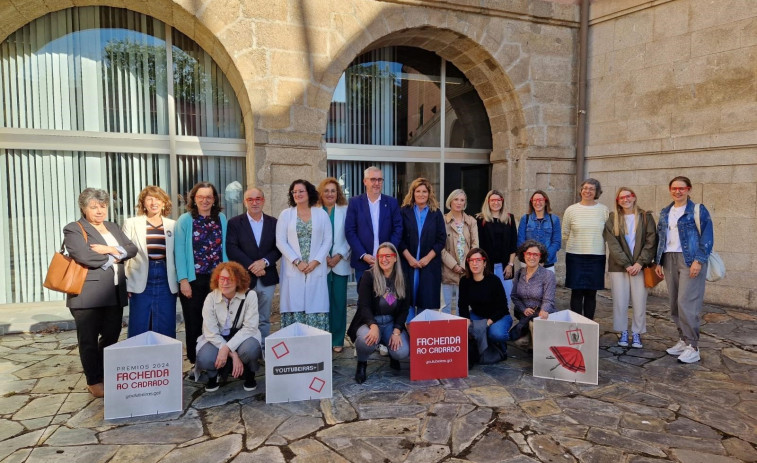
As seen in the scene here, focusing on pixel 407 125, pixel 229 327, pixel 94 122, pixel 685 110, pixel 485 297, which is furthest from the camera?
pixel 407 125

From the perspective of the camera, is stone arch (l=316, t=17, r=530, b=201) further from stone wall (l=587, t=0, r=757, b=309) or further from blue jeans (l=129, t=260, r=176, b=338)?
blue jeans (l=129, t=260, r=176, b=338)

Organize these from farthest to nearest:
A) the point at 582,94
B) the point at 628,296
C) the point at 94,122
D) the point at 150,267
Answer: the point at 582,94, the point at 94,122, the point at 628,296, the point at 150,267

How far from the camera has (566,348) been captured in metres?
4.04

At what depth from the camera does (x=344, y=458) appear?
2906 mm

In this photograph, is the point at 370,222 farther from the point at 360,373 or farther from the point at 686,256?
the point at 686,256

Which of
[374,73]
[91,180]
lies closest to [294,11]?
[374,73]

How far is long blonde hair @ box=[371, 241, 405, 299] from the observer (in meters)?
4.17

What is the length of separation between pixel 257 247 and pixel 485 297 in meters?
2.09

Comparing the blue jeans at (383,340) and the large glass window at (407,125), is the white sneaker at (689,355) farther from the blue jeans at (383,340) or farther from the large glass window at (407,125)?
the large glass window at (407,125)

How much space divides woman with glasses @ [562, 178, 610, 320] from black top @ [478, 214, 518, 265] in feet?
2.05

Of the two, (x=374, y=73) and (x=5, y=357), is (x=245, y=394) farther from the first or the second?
(x=374, y=73)

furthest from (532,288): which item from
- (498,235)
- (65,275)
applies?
(65,275)

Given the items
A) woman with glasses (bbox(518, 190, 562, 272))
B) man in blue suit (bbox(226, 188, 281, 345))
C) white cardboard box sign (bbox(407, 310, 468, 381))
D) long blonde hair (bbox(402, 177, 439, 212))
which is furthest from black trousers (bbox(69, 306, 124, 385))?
woman with glasses (bbox(518, 190, 562, 272))

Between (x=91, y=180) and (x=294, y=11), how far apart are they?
3432mm
